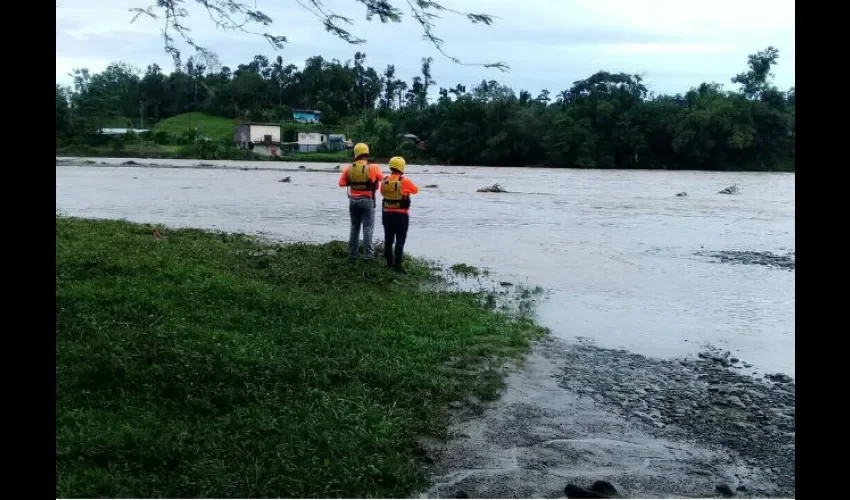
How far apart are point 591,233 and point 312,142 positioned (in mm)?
23626

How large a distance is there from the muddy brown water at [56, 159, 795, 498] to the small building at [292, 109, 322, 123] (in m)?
3.51

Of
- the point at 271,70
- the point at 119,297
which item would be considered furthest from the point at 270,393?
the point at 271,70

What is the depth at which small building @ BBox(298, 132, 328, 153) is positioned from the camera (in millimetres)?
39312

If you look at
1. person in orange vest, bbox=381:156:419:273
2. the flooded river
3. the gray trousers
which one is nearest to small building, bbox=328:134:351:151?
the flooded river

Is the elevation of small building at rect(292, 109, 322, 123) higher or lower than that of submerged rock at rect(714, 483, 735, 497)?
higher

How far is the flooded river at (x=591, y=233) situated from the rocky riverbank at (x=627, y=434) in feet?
3.80

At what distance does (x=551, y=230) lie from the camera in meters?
25.6

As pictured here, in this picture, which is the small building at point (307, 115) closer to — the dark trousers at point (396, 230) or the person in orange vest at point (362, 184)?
the person in orange vest at point (362, 184)

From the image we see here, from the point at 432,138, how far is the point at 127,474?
156 ft

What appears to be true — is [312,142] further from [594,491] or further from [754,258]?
[594,491]

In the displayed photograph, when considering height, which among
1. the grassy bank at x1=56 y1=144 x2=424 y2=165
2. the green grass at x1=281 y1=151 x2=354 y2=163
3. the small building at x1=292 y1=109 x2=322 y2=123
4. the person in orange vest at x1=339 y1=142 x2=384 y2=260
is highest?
the grassy bank at x1=56 y1=144 x2=424 y2=165

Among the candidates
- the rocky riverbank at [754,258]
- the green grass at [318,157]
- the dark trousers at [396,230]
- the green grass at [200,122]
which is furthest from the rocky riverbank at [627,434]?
the green grass at [318,157]

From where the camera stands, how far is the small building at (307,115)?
66.1 ft

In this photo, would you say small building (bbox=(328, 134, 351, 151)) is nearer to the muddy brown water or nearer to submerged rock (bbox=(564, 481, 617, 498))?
the muddy brown water
